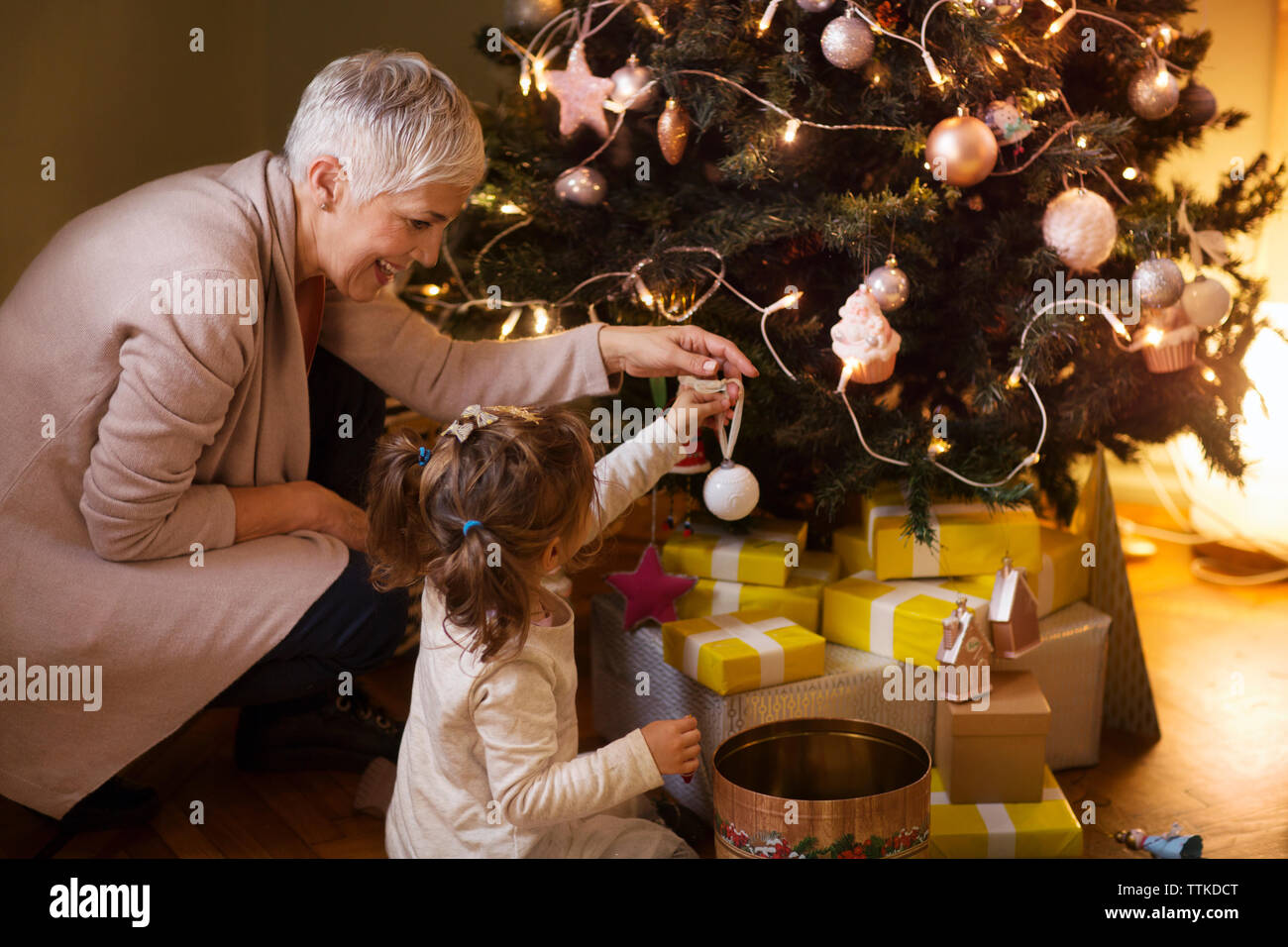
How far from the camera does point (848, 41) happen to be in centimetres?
133

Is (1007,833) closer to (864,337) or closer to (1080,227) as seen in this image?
(864,337)

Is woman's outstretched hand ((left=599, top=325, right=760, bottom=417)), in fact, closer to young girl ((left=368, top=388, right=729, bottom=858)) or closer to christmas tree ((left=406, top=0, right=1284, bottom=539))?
christmas tree ((left=406, top=0, right=1284, bottom=539))

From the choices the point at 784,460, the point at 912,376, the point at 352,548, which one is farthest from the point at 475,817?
the point at 912,376

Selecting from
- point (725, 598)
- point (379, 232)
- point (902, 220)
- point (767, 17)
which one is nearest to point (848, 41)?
point (767, 17)

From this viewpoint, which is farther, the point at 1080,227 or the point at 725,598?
the point at 725,598

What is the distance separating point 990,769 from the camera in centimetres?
132

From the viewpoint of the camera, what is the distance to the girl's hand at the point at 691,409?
131 cm

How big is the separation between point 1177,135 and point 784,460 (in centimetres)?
69

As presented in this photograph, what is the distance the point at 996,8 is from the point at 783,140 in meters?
0.27

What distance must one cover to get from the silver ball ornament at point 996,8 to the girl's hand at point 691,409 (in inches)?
19.7
